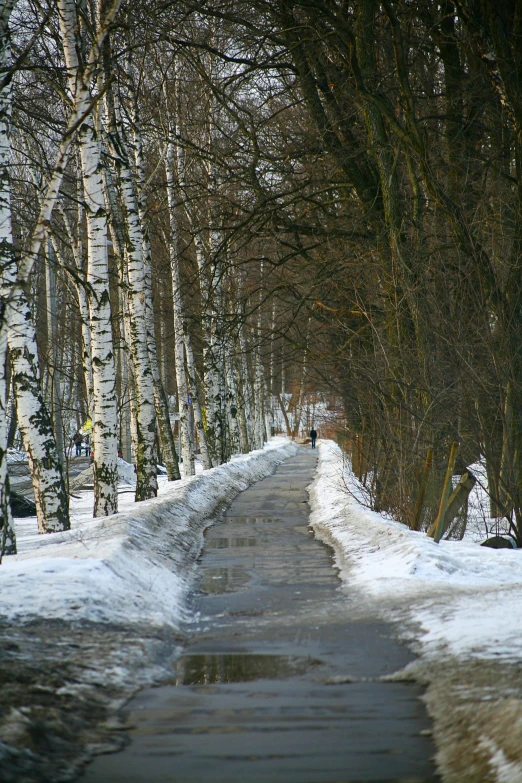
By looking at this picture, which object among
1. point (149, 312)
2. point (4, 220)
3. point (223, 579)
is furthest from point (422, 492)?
point (149, 312)

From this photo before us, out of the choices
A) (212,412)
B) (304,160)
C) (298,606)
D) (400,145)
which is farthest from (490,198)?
(212,412)

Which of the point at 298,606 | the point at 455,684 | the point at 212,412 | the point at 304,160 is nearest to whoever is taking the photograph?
the point at 455,684

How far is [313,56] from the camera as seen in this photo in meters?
14.7

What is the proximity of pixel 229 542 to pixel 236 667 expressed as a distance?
279 inches

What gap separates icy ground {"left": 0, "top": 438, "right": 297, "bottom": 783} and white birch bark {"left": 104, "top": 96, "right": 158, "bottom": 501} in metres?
5.89

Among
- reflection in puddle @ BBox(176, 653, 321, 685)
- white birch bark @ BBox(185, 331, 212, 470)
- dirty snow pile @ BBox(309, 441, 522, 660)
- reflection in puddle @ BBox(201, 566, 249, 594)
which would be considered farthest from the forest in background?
white birch bark @ BBox(185, 331, 212, 470)

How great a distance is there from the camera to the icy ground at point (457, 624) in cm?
413

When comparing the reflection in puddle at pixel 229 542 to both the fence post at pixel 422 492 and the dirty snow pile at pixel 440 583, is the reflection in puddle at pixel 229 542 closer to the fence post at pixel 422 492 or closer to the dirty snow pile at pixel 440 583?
the dirty snow pile at pixel 440 583

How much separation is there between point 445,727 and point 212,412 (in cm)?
2219

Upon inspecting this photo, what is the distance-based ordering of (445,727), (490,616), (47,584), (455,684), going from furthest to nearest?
1. (47,584)
2. (490,616)
3. (455,684)
4. (445,727)

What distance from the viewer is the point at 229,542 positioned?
13.0 metres

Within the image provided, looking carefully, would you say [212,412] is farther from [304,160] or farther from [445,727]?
[445,727]

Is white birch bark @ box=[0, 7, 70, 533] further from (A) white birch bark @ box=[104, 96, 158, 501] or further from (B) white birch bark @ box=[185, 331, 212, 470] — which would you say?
(B) white birch bark @ box=[185, 331, 212, 470]

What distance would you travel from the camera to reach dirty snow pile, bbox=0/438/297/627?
6883 mm
